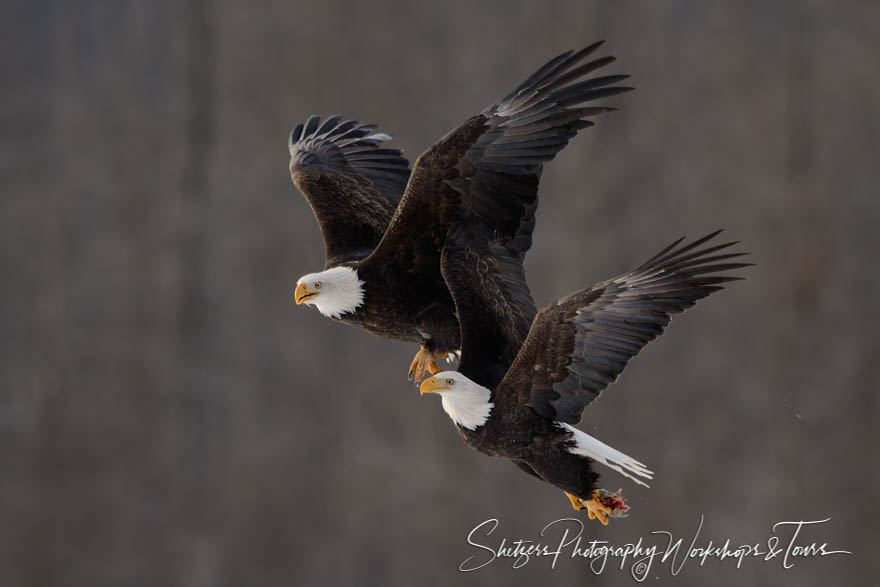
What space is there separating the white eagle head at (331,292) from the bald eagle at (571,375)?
0.33 m

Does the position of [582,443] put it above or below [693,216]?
below

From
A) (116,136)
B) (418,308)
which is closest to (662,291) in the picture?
(418,308)

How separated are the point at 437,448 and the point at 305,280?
3.81m

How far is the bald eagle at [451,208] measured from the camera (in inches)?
106

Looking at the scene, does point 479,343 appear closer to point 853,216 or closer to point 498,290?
point 498,290

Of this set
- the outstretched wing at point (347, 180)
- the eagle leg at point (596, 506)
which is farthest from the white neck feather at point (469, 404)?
the outstretched wing at point (347, 180)

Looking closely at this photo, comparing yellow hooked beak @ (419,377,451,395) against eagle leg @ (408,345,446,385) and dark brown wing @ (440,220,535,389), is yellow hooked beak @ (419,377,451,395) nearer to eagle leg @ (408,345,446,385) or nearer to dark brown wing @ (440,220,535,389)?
dark brown wing @ (440,220,535,389)

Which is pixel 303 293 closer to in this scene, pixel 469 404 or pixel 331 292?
pixel 331 292

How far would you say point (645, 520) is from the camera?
6.51 metres

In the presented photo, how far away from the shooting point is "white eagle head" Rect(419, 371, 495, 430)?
257 cm

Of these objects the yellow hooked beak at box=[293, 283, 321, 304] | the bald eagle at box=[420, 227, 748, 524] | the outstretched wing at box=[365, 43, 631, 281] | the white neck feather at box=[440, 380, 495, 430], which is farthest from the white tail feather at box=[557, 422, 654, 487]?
the yellow hooked beak at box=[293, 283, 321, 304]

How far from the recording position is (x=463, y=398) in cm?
257

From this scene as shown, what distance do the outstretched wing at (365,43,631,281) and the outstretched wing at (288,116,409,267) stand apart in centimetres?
40

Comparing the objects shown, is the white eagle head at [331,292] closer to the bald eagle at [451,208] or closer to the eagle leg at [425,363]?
the bald eagle at [451,208]
